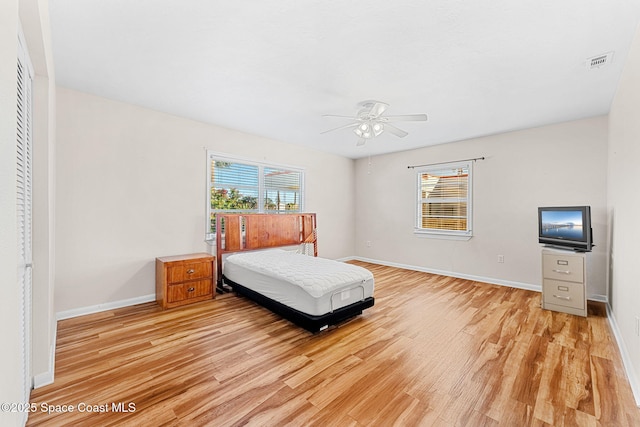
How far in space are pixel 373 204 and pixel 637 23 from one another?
183 inches

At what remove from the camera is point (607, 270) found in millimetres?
3541

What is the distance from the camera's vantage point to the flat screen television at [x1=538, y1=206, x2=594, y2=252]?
3.28m

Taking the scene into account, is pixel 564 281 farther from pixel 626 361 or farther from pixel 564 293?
pixel 626 361

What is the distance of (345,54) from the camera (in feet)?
7.44

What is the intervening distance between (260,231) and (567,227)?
4.30 metres

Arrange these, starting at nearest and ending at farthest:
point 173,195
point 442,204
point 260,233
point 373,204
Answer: point 173,195, point 260,233, point 442,204, point 373,204

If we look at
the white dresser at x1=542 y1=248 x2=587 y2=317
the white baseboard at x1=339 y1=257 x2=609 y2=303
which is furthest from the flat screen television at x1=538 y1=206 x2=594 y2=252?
the white baseboard at x1=339 y1=257 x2=609 y2=303

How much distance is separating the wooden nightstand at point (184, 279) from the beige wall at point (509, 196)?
3839 mm

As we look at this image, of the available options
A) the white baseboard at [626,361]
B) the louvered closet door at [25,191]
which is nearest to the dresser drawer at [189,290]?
the louvered closet door at [25,191]

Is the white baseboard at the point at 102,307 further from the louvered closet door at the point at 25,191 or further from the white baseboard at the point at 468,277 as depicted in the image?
the white baseboard at the point at 468,277

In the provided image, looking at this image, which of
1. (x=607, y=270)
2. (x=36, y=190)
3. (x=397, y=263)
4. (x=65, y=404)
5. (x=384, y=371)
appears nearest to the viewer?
(x=65, y=404)

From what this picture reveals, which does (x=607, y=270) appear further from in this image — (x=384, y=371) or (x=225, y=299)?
(x=225, y=299)

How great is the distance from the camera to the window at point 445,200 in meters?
4.96

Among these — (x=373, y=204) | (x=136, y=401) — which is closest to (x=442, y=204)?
(x=373, y=204)
